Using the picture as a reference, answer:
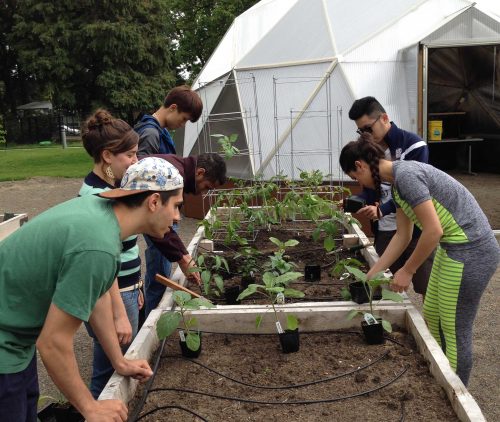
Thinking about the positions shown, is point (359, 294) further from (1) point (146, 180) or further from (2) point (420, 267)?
(1) point (146, 180)

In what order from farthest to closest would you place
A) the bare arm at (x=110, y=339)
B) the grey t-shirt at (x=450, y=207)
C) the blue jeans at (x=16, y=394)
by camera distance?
the grey t-shirt at (x=450, y=207) → the bare arm at (x=110, y=339) → the blue jeans at (x=16, y=394)

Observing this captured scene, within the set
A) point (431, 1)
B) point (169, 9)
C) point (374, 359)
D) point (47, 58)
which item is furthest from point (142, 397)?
point (169, 9)

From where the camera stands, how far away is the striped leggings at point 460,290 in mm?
2695

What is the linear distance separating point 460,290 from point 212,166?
1476 millimetres

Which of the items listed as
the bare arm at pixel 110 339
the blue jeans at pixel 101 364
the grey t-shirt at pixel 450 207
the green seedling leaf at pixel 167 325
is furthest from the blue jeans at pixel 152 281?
the grey t-shirt at pixel 450 207

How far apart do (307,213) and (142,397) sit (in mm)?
2662

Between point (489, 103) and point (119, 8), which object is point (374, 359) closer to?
point (489, 103)

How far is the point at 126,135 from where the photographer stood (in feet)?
8.67

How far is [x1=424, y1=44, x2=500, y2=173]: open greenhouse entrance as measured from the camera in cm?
1134

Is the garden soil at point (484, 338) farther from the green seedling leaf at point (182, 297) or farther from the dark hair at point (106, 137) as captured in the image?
the dark hair at point (106, 137)

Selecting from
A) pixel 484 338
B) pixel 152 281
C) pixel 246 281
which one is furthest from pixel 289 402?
pixel 484 338

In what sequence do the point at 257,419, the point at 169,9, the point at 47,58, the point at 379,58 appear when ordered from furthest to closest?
the point at 169,9 → the point at 47,58 → the point at 379,58 → the point at 257,419

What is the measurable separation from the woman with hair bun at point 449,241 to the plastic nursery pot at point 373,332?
1.01 ft

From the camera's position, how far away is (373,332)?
Result: 8.51ft
